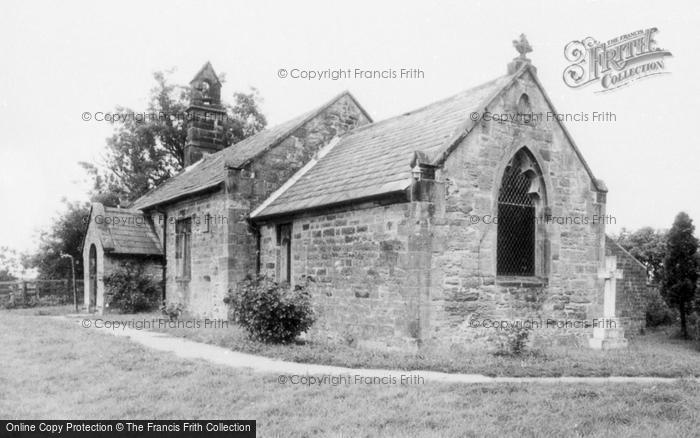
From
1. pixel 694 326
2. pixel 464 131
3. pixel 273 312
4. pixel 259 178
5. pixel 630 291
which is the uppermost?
pixel 464 131

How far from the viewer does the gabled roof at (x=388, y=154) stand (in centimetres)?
1220

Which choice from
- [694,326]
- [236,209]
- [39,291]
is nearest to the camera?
[236,209]

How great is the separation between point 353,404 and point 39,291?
2687 centimetres

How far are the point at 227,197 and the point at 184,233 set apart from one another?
4.31 m

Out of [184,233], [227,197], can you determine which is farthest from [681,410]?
[184,233]

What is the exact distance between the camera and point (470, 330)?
11.9 m

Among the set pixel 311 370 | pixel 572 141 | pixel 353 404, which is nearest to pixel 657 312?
pixel 572 141

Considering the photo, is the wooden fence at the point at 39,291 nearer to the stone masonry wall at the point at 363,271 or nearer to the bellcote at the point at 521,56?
the stone masonry wall at the point at 363,271

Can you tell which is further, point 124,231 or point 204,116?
point 204,116

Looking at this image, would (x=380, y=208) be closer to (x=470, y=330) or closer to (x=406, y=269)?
(x=406, y=269)

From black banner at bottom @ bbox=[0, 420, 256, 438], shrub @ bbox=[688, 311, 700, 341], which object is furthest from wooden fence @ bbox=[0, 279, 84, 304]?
shrub @ bbox=[688, 311, 700, 341]

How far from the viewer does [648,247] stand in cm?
3941

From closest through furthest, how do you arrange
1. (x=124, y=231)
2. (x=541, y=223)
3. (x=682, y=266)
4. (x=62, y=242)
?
(x=541, y=223) → (x=682, y=266) → (x=124, y=231) → (x=62, y=242)

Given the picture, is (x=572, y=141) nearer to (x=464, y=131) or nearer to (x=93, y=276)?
(x=464, y=131)
